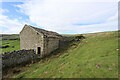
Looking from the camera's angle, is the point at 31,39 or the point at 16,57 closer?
the point at 16,57

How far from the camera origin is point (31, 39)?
16.6m

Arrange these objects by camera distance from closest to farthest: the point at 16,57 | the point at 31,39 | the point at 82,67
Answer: the point at 82,67 → the point at 16,57 → the point at 31,39

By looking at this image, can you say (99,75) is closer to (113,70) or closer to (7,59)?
(113,70)

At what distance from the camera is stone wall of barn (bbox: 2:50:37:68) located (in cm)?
993

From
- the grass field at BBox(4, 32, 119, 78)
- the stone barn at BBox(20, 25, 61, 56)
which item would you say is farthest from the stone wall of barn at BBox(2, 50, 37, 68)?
the stone barn at BBox(20, 25, 61, 56)

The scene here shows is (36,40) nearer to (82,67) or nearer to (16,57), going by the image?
(16,57)

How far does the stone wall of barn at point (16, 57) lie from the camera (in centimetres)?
993

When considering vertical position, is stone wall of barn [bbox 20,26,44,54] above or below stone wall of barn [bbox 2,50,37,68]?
above

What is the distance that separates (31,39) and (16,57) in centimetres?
641

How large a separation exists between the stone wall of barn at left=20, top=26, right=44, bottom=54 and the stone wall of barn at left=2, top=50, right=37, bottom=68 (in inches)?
103

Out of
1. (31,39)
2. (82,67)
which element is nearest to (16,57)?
(31,39)

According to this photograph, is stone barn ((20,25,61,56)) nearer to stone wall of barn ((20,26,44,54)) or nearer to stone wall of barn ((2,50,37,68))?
stone wall of barn ((20,26,44,54))

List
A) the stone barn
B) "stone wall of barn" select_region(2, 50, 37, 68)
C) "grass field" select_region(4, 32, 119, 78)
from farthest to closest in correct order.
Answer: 1. the stone barn
2. "stone wall of barn" select_region(2, 50, 37, 68)
3. "grass field" select_region(4, 32, 119, 78)

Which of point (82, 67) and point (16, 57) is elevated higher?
point (82, 67)
